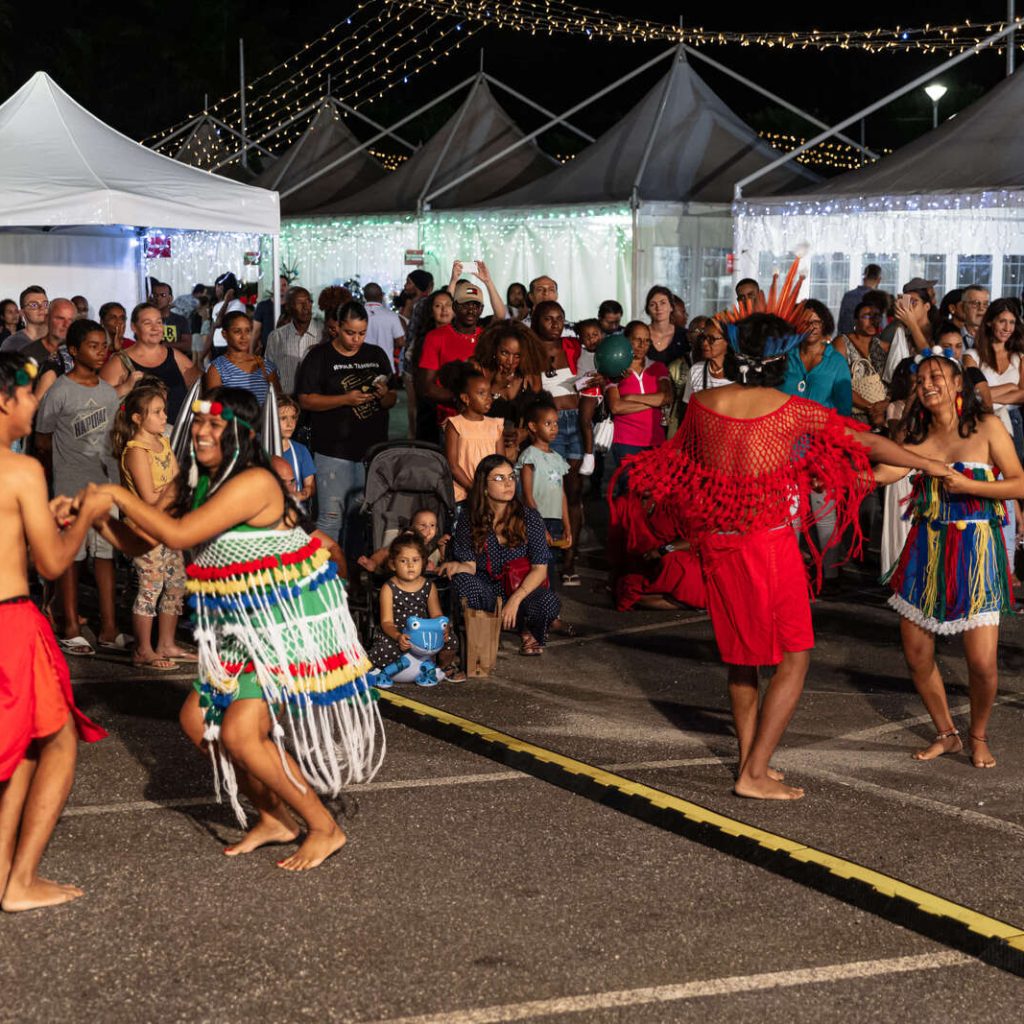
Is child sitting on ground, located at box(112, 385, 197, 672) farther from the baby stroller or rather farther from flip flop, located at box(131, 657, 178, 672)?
the baby stroller

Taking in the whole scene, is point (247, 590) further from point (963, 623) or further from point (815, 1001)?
point (963, 623)

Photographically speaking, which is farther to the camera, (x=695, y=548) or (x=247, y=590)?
(x=695, y=548)

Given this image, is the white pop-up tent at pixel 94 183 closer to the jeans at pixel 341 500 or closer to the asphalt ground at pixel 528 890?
the jeans at pixel 341 500

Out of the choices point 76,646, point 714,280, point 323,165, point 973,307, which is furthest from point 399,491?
point 323,165

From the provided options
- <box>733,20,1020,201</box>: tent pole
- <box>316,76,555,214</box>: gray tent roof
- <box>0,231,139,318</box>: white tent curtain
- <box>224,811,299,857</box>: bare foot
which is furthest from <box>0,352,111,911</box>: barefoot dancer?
<box>316,76,555,214</box>: gray tent roof

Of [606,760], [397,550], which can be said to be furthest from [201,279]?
[606,760]

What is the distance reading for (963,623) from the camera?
265 inches

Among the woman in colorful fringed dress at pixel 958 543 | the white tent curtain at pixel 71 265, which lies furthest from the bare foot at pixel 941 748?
the white tent curtain at pixel 71 265

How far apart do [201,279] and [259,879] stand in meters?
23.7

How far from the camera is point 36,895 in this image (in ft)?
16.8

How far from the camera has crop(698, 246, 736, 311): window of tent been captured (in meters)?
20.6

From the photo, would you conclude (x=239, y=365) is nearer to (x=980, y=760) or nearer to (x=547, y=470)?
(x=547, y=470)

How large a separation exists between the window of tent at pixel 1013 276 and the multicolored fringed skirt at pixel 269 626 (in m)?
13.8

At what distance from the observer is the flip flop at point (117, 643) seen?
9.16 m
